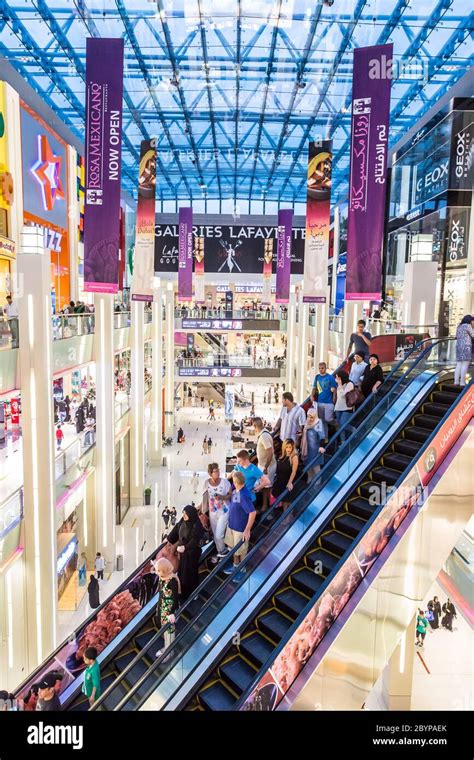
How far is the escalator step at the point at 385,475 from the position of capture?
281 inches

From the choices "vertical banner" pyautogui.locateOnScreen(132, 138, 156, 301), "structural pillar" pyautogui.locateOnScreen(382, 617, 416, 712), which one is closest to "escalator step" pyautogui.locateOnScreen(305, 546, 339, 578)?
"structural pillar" pyautogui.locateOnScreen(382, 617, 416, 712)

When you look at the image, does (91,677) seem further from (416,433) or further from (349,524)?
(416,433)

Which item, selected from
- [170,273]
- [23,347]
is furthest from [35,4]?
[170,273]

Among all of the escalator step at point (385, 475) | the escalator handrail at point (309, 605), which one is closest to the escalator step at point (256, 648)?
the escalator handrail at point (309, 605)

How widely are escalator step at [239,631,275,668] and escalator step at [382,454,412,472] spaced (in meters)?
2.73

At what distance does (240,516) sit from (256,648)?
1.43 meters

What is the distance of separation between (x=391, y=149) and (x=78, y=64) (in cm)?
1294

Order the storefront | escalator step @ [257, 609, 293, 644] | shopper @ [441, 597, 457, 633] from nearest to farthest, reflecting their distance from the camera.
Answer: escalator step @ [257, 609, 293, 644] < shopper @ [441, 597, 457, 633] < the storefront

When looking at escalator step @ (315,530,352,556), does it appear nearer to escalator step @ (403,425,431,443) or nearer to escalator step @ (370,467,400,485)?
escalator step @ (370,467,400,485)

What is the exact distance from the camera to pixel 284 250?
2453 centimetres

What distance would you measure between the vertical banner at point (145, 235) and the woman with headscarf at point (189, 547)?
7988mm

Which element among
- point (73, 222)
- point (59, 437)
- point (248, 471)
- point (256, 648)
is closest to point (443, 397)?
point (248, 471)

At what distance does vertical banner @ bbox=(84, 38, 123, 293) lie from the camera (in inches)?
390
